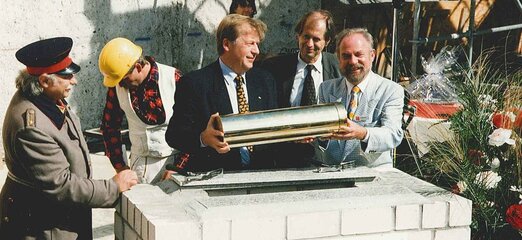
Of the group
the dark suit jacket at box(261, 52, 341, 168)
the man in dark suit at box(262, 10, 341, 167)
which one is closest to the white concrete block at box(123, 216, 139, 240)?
the dark suit jacket at box(261, 52, 341, 168)

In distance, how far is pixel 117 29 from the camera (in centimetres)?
767

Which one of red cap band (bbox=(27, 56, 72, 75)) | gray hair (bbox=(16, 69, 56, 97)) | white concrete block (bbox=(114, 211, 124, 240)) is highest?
red cap band (bbox=(27, 56, 72, 75))

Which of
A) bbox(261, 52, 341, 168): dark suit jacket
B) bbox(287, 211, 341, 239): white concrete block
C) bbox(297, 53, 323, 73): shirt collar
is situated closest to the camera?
bbox(287, 211, 341, 239): white concrete block

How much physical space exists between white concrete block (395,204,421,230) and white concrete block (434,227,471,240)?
10 centimetres

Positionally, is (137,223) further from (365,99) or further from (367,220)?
(365,99)

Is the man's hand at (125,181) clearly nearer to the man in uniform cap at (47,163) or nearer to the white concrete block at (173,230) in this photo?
the man in uniform cap at (47,163)

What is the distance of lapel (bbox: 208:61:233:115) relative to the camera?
3.28 meters

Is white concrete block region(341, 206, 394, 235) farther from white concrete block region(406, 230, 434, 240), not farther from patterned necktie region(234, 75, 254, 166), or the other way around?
patterned necktie region(234, 75, 254, 166)

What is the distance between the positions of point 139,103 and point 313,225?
64.9 inches

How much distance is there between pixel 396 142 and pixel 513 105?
0.55 metres

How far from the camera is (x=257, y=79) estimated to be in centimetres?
345

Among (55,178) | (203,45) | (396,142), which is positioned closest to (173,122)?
(55,178)

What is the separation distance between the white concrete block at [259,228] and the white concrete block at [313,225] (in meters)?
0.03

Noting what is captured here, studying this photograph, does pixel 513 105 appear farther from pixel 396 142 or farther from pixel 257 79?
pixel 257 79
